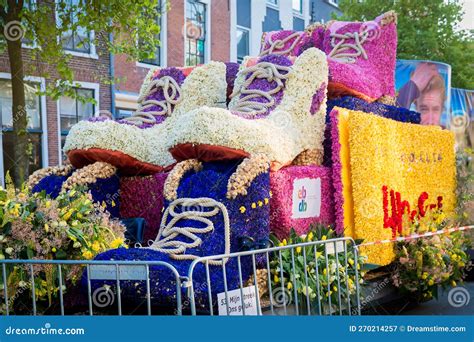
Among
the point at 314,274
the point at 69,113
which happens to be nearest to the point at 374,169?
the point at 314,274

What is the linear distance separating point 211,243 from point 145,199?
3.66ft

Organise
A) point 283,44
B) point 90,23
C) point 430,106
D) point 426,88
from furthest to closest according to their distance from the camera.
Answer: point 426,88
point 430,106
point 90,23
point 283,44

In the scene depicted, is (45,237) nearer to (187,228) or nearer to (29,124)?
(187,228)

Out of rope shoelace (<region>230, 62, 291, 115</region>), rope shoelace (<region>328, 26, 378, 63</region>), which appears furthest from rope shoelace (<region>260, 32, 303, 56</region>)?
rope shoelace (<region>230, 62, 291, 115</region>)

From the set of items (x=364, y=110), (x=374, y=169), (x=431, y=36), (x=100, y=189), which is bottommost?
(x=100, y=189)

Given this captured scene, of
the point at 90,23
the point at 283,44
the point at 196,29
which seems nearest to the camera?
the point at 196,29

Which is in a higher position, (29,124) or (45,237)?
(29,124)

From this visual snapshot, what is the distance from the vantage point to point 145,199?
15.9 ft

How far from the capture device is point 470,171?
7438 mm

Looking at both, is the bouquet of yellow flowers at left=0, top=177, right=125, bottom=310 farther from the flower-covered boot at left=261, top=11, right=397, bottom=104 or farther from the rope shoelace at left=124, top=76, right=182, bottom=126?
the flower-covered boot at left=261, top=11, right=397, bottom=104
